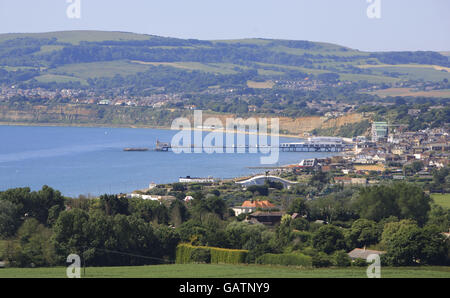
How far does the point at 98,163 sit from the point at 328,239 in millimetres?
16894

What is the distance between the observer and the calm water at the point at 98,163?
20828 millimetres

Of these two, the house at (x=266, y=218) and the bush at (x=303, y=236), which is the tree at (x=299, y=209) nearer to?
the house at (x=266, y=218)

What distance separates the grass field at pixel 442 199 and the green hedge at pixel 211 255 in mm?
5687

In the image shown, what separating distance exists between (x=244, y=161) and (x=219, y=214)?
47.4 feet

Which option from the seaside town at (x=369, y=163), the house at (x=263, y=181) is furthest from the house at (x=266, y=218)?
the house at (x=263, y=181)

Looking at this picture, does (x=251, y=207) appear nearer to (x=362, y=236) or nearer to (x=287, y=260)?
(x=362, y=236)

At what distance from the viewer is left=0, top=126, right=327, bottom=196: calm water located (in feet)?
68.3

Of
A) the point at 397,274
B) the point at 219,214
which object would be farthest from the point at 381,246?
the point at 219,214

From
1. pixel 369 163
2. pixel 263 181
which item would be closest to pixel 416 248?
pixel 263 181

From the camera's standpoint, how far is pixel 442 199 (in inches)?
625

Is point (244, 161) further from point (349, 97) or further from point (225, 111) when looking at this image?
point (349, 97)

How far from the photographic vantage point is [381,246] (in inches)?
406

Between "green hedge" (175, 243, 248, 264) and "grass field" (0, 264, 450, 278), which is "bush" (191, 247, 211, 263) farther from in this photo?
"grass field" (0, 264, 450, 278)

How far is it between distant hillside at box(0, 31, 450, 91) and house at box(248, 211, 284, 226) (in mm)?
55855
